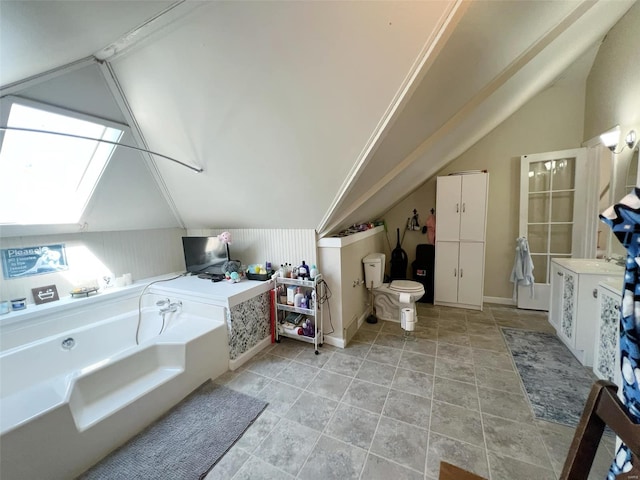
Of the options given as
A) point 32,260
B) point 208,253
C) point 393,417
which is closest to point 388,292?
point 393,417

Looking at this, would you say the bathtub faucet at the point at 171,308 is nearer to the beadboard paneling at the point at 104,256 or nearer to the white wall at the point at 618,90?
the beadboard paneling at the point at 104,256

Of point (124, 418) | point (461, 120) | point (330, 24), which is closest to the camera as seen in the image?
point (330, 24)

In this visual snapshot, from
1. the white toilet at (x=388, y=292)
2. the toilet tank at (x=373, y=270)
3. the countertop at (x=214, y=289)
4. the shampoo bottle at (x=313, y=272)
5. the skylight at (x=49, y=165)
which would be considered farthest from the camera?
the toilet tank at (x=373, y=270)

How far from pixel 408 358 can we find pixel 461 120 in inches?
83.8

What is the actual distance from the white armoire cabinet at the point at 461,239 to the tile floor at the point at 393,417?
909 millimetres

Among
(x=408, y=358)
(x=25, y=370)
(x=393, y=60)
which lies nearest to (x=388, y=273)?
(x=408, y=358)

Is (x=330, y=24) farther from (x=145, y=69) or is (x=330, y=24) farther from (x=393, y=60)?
(x=145, y=69)

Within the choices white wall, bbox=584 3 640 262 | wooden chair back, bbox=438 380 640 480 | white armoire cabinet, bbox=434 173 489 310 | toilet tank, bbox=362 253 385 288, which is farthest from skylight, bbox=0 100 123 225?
white wall, bbox=584 3 640 262

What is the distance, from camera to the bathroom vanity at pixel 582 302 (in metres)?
2.02

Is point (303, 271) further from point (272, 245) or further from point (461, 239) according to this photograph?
point (461, 239)

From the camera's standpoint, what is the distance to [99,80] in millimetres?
1672

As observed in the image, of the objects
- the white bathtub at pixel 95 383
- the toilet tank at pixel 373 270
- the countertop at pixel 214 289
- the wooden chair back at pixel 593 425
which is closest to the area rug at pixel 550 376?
the wooden chair back at pixel 593 425

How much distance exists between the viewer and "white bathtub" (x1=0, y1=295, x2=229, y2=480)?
1.22 meters

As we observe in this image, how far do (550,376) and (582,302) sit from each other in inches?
27.2
